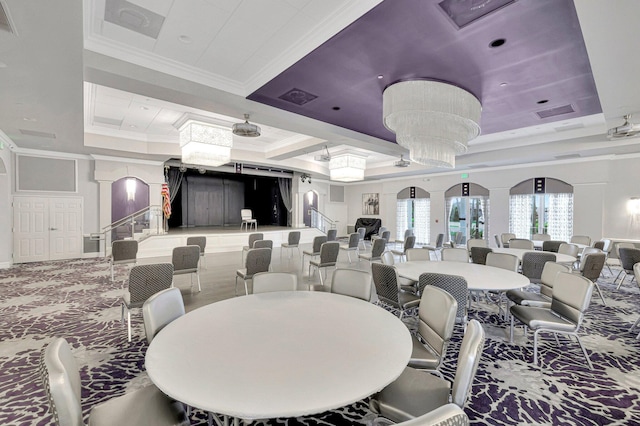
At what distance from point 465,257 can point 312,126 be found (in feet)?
12.9

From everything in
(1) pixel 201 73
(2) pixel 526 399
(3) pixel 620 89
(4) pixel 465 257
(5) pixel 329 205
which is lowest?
(2) pixel 526 399

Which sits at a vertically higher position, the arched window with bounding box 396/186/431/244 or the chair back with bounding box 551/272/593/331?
the arched window with bounding box 396/186/431/244

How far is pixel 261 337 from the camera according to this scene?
1.89m

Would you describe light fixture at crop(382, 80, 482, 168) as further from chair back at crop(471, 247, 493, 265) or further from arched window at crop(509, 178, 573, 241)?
arched window at crop(509, 178, 573, 241)

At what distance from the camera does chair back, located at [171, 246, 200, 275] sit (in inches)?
207

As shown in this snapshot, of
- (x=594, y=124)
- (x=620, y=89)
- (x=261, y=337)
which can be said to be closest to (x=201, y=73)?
(x=261, y=337)

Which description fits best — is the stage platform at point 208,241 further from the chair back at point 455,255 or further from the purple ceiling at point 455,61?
the chair back at point 455,255

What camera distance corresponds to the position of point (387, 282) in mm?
3590

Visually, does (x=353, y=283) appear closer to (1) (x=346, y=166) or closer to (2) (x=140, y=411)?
(2) (x=140, y=411)

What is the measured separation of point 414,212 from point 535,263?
32.2 feet

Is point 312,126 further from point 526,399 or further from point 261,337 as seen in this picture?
point 526,399

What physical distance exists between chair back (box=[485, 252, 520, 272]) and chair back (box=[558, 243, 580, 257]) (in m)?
2.62

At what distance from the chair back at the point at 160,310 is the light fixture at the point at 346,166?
7.64m

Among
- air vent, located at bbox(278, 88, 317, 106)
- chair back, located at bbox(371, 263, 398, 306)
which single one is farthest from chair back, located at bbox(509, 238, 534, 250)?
air vent, located at bbox(278, 88, 317, 106)
